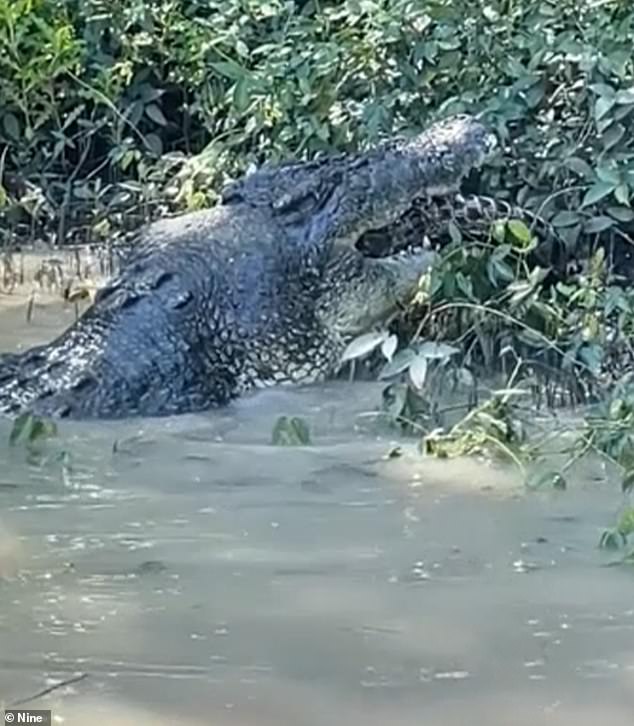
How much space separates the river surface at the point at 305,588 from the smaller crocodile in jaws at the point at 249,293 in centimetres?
56

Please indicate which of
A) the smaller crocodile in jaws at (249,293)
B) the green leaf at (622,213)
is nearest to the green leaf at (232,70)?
the smaller crocodile in jaws at (249,293)

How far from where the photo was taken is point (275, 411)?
5.71m

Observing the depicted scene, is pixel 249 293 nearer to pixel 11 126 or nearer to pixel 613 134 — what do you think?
pixel 613 134

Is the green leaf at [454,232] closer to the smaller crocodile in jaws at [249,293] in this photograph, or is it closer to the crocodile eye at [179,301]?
the smaller crocodile in jaws at [249,293]

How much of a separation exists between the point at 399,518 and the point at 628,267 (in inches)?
103

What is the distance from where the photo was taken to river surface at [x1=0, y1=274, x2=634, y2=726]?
308 centimetres

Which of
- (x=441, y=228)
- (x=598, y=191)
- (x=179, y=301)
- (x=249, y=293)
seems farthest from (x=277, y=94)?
(x=598, y=191)

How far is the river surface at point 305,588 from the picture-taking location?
3082mm

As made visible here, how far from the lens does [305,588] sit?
371 cm

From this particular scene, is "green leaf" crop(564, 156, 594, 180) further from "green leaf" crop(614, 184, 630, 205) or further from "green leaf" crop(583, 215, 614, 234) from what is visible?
"green leaf" crop(614, 184, 630, 205)

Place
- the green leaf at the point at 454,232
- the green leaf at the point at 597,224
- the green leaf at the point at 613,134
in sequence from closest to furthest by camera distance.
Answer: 1. the green leaf at the point at 454,232
2. the green leaf at the point at 597,224
3. the green leaf at the point at 613,134

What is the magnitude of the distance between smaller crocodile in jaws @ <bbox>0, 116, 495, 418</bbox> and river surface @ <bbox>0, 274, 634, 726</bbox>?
56 cm

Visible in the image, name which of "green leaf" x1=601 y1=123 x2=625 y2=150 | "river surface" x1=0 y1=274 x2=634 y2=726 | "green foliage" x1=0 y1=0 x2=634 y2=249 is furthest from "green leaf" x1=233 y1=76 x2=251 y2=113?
"river surface" x1=0 y1=274 x2=634 y2=726

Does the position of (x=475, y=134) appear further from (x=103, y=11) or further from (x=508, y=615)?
(x=508, y=615)
